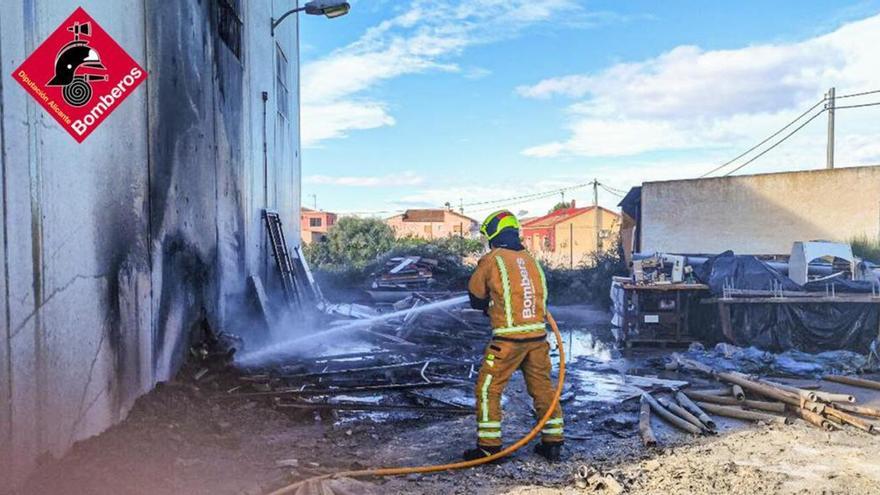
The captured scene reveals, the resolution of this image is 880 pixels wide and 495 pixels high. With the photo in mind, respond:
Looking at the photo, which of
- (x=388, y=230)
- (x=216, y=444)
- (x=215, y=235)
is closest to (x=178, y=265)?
(x=215, y=235)

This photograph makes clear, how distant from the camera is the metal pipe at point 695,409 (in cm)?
530

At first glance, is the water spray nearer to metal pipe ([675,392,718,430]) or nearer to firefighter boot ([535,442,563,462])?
firefighter boot ([535,442,563,462])

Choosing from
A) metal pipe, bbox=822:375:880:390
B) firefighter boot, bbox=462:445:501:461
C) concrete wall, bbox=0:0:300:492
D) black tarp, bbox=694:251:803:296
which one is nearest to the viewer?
concrete wall, bbox=0:0:300:492

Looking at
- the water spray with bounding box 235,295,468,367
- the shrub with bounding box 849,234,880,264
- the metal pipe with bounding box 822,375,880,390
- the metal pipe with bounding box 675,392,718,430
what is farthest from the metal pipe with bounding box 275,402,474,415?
the shrub with bounding box 849,234,880,264

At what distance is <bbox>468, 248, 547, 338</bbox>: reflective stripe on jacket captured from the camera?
4.52 m

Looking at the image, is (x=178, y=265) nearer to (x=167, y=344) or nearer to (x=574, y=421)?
(x=167, y=344)

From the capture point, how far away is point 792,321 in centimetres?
914

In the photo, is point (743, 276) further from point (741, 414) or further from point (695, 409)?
point (695, 409)

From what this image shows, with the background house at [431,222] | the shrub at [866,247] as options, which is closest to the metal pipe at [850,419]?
the shrub at [866,247]

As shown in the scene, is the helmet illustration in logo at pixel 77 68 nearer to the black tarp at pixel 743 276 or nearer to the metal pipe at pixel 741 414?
the metal pipe at pixel 741 414

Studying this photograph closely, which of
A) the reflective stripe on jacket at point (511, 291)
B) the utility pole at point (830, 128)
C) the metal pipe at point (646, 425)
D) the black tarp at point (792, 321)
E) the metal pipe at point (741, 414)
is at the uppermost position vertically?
the utility pole at point (830, 128)

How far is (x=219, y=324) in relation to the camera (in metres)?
7.27

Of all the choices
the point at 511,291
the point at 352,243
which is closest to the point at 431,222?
the point at 352,243

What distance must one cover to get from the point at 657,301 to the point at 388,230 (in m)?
22.5
